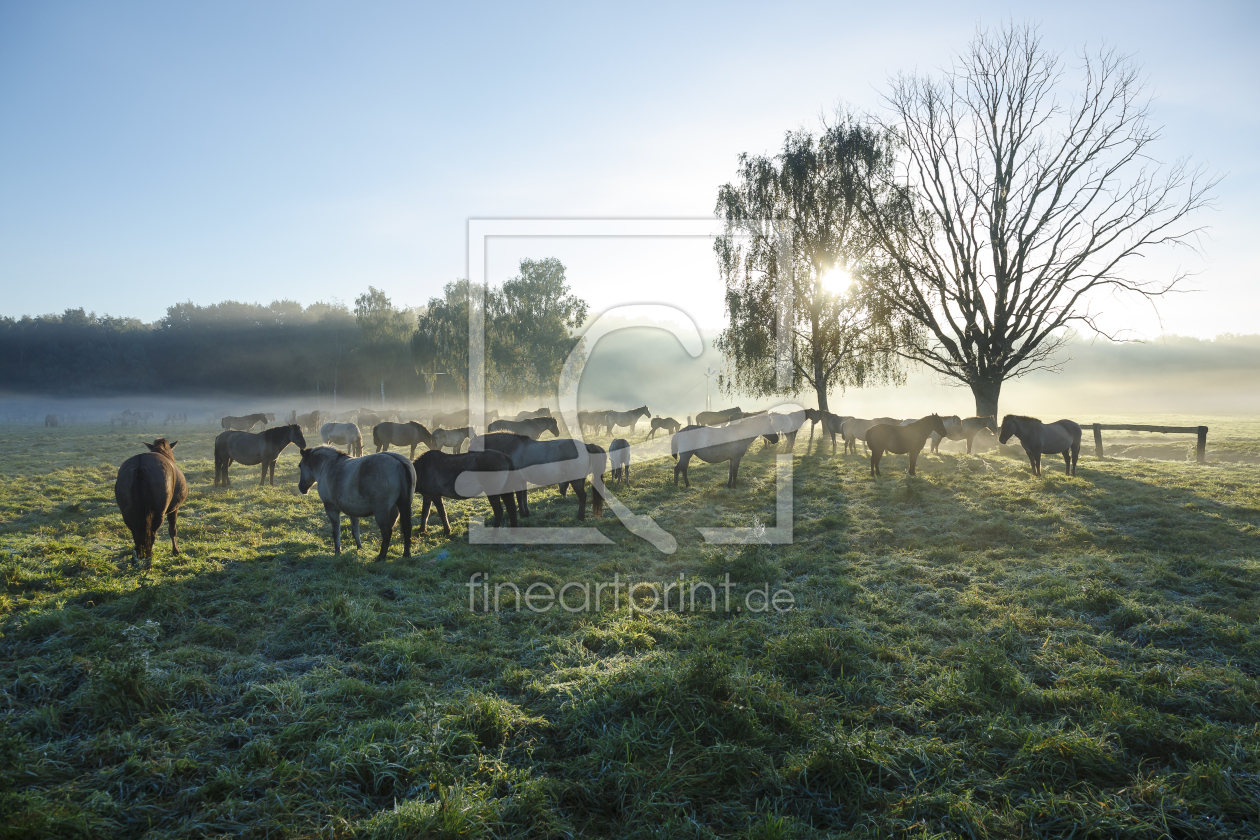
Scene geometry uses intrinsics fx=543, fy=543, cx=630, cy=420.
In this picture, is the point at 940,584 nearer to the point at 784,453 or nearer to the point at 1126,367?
the point at 784,453

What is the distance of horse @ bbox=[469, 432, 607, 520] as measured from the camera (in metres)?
12.1

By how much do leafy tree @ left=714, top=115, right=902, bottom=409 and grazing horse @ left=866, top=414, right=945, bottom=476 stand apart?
28.1ft

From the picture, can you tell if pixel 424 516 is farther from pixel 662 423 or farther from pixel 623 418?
pixel 623 418

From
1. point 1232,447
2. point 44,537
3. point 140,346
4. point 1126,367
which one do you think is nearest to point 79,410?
point 140,346

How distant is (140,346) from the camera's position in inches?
3187

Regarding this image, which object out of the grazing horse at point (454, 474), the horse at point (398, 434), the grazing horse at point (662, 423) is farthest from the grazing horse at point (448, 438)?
the grazing horse at point (454, 474)

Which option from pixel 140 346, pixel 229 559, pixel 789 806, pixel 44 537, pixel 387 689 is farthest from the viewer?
pixel 140 346

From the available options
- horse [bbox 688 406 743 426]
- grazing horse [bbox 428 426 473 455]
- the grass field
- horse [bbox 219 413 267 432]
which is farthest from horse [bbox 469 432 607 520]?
horse [bbox 219 413 267 432]

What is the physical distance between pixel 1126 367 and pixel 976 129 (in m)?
132

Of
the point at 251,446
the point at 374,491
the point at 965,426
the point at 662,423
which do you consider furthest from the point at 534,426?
the point at 965,426

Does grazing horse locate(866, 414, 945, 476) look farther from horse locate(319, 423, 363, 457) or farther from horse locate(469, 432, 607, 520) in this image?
horse locate(319, 423, 363, 457)

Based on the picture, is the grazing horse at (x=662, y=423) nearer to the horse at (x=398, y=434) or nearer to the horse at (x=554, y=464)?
the horse at (x=398, y=434)

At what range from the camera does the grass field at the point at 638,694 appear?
10.8 feet

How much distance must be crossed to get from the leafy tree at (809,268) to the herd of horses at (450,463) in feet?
11.7
